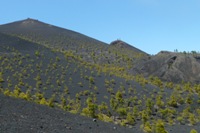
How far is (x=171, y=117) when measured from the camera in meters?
28.9

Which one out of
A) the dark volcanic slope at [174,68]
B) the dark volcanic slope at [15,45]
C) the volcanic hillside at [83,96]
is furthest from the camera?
the dark volcanic slope at [174,68]

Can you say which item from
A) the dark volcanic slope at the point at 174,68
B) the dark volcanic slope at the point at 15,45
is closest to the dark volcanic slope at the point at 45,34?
the dark volcanic slope at the point at 15,45

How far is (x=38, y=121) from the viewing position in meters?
13.7

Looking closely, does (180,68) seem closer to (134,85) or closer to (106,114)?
(134,85)

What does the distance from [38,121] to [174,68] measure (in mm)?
43392

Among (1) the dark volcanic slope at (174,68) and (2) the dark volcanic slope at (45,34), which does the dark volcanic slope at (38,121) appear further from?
(2) the dark volcanic slope at (45,34)

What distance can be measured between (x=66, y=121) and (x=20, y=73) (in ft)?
74.4

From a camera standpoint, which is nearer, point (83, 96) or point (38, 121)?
point (38, 121)

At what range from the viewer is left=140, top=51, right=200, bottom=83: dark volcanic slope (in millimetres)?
52134

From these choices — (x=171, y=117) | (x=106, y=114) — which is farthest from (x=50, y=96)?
(x=171, y=117)

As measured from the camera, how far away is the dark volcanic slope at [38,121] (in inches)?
485

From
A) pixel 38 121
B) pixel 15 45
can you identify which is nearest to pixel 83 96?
pixel 38 121

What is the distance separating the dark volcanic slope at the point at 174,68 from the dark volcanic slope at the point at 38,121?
37.4m

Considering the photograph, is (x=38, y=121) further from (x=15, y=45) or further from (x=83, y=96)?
(x=15, y=45)
